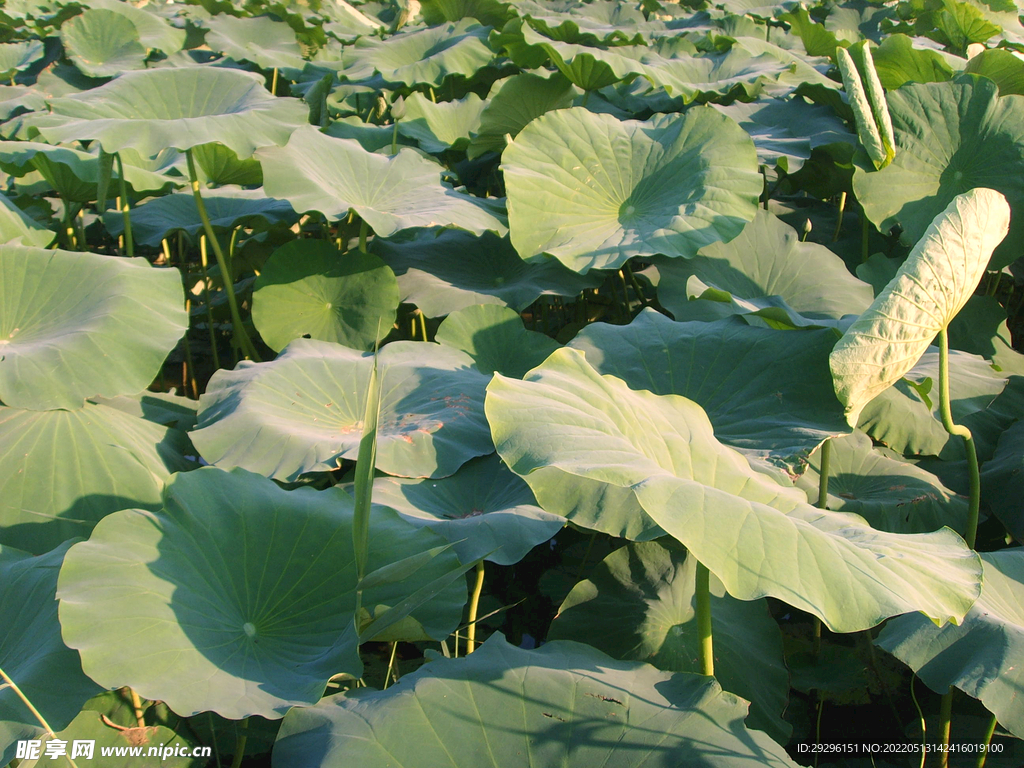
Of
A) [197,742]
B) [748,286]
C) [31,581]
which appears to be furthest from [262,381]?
[748,286]

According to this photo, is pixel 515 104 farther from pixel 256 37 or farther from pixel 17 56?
pixel 17 56

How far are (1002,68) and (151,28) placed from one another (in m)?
4.49

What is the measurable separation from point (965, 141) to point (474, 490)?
2017 millimetres

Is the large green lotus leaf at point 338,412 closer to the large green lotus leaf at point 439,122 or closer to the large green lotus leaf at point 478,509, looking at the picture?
the large green lotus leaf at point 478,509

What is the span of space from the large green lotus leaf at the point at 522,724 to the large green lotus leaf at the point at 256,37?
157 inches

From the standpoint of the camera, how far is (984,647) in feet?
4.07

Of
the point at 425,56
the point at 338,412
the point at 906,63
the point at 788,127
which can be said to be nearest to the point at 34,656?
the point at 338,412

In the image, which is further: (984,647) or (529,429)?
(984,647)

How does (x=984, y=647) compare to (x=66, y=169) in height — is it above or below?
below

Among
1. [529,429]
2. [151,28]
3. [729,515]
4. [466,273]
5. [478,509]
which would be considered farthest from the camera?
[151,28]

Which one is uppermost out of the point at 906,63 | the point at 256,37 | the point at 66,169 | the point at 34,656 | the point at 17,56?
the point at 906,63

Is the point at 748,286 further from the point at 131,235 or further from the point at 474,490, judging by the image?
the point at 131,235

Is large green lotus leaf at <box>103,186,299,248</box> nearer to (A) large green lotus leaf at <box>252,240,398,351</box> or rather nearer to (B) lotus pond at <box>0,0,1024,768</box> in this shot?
(B) lotus pond at <box>0,0,1024,768</box>

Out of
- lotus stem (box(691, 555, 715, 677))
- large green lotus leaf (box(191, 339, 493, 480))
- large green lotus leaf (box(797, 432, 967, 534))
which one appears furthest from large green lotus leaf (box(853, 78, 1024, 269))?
lotus stem (box(691, 555, 715, 677))
